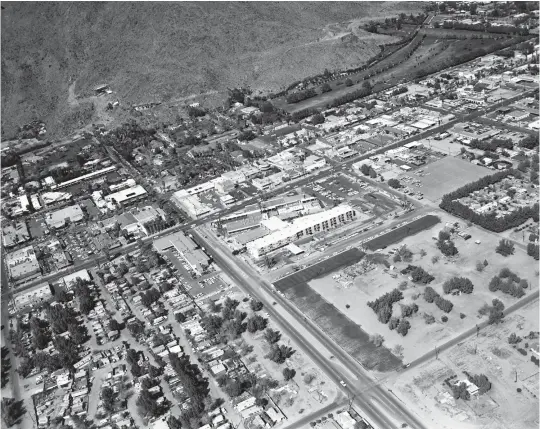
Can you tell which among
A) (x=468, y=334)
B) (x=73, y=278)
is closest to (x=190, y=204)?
(x=73, y=278)

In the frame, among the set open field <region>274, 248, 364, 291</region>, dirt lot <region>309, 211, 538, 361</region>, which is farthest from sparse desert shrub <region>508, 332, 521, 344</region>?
open field <region>274, 248, 364, 291</region>

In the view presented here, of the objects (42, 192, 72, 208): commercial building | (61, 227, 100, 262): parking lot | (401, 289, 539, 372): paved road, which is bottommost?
(401, 289, 539, 372): paved road

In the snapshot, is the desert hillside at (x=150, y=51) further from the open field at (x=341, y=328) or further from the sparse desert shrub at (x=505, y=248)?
the open field at (x=341, y=328)

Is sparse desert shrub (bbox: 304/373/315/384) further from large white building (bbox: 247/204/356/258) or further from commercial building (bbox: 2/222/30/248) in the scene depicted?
commercial building (bbox: 2/222/30/248)

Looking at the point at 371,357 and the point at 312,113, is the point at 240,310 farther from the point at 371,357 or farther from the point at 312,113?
the point at 312,113

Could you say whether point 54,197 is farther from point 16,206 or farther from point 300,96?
point 300,96

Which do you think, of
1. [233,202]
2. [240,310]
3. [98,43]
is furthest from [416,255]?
[98,43]
